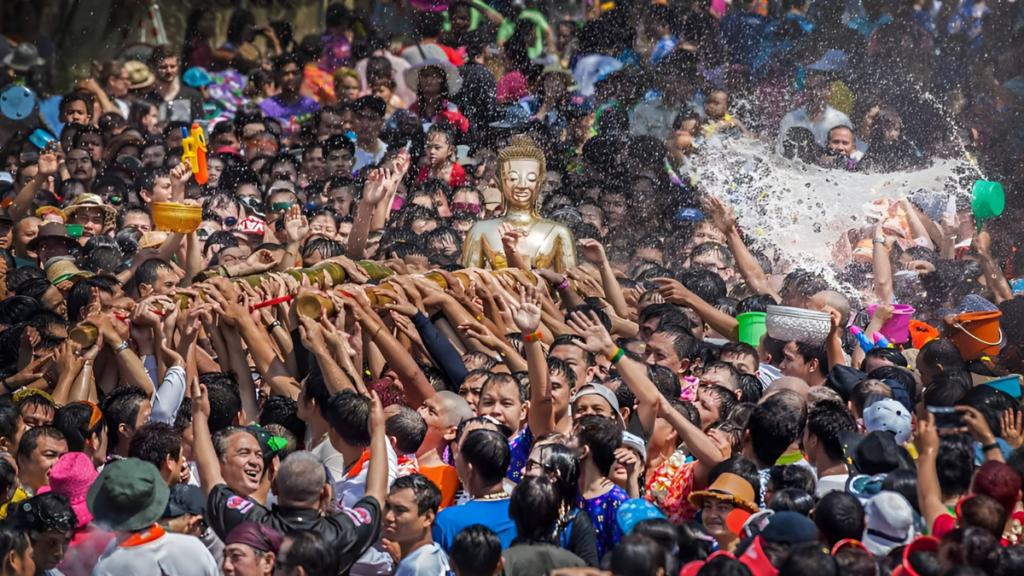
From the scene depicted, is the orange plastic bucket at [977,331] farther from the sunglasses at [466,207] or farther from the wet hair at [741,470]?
the sunglasses at [466,207]

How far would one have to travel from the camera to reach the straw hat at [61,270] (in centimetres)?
910

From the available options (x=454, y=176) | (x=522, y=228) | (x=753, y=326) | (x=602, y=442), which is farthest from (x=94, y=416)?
(x=454, y=176)

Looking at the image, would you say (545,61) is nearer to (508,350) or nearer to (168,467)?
(508,350)

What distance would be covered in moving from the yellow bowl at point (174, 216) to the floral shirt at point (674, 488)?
3366mm

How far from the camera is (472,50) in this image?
15.4 m

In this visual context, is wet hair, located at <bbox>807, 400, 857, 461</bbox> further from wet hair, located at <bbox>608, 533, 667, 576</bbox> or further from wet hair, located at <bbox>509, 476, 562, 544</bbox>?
wet hair, located at <bbox>608, 533, 667, 576</bbox>

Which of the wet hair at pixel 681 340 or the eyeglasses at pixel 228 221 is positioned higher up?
the wet hair at pixel 681 340

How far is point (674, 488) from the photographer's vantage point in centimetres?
553

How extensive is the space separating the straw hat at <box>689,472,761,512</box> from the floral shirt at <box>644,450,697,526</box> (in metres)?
0.13

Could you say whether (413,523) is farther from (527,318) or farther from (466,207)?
(466,207)

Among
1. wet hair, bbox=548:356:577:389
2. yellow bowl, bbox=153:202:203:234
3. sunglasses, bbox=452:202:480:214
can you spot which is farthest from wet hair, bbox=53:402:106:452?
sunglasses, bbox=452:202:480:214

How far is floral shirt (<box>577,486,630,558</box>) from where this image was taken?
489cm

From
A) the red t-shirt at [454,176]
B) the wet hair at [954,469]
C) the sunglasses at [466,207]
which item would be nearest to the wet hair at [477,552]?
the wet hair at [954,469]

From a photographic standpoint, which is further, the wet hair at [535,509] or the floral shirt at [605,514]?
the floral shirt at [605,514]
